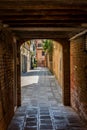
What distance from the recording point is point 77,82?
8805 millimetres

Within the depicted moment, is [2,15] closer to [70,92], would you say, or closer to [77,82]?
[77,82]

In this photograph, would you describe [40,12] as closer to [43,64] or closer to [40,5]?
[40,5]

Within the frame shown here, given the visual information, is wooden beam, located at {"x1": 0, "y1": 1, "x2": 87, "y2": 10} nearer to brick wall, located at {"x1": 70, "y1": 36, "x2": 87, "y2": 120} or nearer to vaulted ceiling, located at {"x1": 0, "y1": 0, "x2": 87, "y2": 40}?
vaulted ceiling, located at {"x1": 0, "y1": 0, "x2": 87, "y2": 40}

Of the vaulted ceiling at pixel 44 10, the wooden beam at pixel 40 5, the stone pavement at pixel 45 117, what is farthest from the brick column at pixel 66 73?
the wooden beam at pixel 40 5

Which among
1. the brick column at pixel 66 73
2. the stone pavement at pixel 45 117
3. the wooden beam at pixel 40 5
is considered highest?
the wooden beam at pixel 40 5

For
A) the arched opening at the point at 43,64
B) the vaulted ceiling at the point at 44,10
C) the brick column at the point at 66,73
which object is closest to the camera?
the vaulted ceiling at the point at 44,10

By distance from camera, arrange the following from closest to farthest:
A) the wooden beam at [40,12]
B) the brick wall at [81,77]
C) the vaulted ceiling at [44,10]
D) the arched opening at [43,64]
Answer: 1. the vaulted ceiling at [44,10]
2. the wooden beam at [40,12]
3. the brick wall at [81,77]
4. the arched opening at [43,64]

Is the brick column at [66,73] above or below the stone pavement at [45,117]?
above

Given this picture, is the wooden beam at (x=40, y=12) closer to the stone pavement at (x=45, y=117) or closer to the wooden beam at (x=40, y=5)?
the wooden beam at (x=40, y=5)

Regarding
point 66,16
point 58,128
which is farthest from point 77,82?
point 66,16

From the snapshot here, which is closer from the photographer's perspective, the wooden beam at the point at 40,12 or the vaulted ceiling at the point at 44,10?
the vaulted ceiling at the point at 44,10

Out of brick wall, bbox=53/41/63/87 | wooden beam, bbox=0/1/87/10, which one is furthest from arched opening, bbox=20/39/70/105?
wooden beam, bbox=0/1/87/10

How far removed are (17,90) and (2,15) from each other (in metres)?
5.56

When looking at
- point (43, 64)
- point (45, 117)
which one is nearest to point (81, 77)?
point (45, 117)
